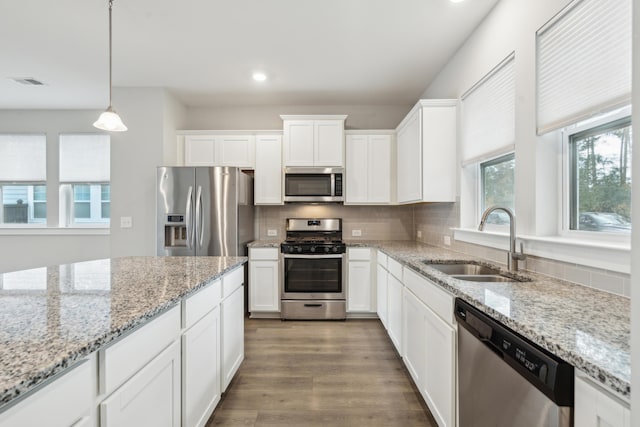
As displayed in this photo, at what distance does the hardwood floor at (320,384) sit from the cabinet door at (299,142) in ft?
6.52

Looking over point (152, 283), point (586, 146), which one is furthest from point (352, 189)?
point (152, 283)

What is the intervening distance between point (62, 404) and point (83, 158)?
4.92m

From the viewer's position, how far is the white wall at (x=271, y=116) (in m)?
4.18

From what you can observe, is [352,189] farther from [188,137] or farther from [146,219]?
[146,219]

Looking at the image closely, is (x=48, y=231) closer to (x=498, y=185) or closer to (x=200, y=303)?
(x=200, y=303)

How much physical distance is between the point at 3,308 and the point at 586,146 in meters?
2.60

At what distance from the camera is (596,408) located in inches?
27.1

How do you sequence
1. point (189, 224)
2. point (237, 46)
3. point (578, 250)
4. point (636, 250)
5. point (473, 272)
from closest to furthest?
point (636, 250) < point (578, 250) < point (473, 272) < point (237, 46) < point (189, 224)

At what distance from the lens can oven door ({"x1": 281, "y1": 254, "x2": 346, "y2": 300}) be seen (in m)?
3.50

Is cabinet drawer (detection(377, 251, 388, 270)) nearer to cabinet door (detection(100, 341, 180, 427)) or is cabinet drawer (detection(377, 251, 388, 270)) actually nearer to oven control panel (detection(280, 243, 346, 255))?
oven control panel (detection(280, 243, 346, 255))

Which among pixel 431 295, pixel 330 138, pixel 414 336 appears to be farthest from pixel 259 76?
pixel 414 336

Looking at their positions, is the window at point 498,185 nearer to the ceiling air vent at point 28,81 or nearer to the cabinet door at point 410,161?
the cabinet door at point 410,161

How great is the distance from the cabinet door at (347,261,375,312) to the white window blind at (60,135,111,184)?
3.86 metres

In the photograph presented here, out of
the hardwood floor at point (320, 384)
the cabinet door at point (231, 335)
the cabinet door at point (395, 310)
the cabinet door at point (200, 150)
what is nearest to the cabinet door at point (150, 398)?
the cabinet door at point (231, 335)
